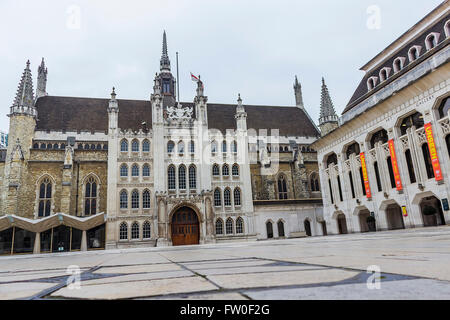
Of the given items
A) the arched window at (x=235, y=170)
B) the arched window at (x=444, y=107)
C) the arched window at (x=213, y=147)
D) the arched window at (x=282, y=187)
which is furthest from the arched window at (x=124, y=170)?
the arched window at (x=444, y=107)

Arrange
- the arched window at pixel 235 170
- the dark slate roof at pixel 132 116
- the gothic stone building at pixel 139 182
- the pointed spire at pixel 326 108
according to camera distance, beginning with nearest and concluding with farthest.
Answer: the gothic stone building at pixel 139 182
the arched window at pixel 235 170
the dark slate roof at pixel 132 116
the pointed spire at pixel 326 108

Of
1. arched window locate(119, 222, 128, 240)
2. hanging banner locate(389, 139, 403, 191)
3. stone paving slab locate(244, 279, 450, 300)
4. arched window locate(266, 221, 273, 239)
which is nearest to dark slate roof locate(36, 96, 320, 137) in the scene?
arched window locate(119, 222, 128, 240)

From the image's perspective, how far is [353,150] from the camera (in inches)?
1171

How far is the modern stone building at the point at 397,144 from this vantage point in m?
20.8

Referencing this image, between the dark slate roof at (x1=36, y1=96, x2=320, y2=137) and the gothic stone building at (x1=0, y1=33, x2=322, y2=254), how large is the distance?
0.73 feet

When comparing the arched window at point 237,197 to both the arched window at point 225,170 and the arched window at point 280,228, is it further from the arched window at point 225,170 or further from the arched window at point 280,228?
the arched window at point 280,228

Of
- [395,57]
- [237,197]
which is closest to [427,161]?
[395,57]

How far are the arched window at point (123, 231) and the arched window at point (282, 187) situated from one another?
57.0 feet

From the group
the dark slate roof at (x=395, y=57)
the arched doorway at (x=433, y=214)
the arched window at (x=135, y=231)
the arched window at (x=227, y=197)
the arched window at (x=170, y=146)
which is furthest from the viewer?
the arched window at (x=170, y=146)

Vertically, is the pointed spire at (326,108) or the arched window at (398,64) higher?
the pointed spire at (326,108)

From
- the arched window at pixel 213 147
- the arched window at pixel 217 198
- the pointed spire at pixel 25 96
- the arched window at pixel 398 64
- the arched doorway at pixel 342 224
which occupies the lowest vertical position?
the arched doorway at pixel 342 224

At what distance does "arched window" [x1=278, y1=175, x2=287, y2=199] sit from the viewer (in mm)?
39031

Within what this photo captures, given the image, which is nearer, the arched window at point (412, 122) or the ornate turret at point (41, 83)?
the arched window at point (412, 122)
